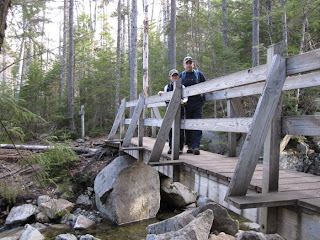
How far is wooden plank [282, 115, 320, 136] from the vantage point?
7.80 ft

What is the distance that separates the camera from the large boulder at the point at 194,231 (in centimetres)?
516

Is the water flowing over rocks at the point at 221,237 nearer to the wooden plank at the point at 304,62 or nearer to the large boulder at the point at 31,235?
the large boulder at the point at 31,235

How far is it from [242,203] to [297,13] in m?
12.3

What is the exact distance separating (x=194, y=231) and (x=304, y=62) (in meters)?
3.97

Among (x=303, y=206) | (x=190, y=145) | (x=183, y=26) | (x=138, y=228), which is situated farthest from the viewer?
(x=183, y=26)

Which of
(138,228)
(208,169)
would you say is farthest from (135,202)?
(208,169)

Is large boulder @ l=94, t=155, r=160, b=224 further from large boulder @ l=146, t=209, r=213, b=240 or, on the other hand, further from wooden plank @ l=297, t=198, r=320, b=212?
wooden plank @ l=297, t=198, r=320, b=212

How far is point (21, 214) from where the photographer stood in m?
8.29

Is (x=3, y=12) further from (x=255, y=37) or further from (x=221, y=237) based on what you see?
Answer: (x=255, y=37)

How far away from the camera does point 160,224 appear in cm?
705

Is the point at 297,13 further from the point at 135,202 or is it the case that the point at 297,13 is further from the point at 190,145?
the point at 135,202

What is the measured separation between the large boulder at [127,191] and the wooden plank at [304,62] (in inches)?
264

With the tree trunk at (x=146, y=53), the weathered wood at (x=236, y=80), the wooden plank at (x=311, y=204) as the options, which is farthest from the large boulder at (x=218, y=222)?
the tree trunk at (x=146, y=53)

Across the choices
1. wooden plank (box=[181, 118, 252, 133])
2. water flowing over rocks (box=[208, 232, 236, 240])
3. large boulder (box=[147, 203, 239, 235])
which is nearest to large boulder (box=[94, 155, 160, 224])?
large boulder (box=[147, 203, 239, 235])
